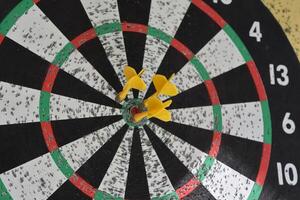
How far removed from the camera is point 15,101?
1.14m

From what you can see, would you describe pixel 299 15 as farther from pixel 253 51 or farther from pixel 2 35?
→ pixel 2 35

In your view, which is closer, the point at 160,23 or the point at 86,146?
the point at 86,146

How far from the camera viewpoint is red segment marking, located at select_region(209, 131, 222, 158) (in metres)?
1.34

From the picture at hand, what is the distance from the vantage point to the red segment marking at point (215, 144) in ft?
4.40

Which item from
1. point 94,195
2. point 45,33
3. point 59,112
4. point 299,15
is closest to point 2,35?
point 45,33

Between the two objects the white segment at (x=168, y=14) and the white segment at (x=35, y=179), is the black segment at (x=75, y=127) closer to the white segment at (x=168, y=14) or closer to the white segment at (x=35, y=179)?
the white segment at (x=35, y=179)

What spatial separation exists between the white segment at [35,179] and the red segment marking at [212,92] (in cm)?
44

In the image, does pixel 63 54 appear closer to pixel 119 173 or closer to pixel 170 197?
pixel 119 173

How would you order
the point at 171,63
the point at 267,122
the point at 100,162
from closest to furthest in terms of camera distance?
the point at 100,162, the point at 171,63, the point at 267,122

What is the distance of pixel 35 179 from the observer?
114cm

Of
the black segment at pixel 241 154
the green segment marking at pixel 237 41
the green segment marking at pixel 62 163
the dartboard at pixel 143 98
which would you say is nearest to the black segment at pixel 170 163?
the dartboard at pixel 143 98

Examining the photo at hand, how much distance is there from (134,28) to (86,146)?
32 centimetres

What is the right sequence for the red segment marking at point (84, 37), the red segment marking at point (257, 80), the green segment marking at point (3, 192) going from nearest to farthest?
the green segment marking at point (3, 192), the red segment marking at point (84, 37), the red segment marking at point (257, 80)

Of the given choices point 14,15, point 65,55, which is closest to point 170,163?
point 65,55
